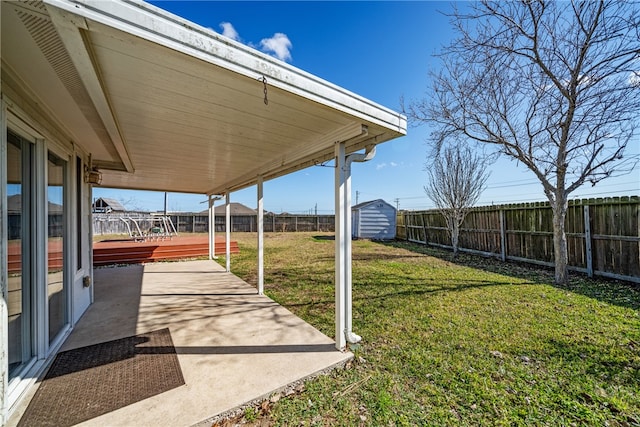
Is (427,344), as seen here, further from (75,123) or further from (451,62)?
(451,62)

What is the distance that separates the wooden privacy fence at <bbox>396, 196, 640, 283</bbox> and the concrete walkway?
5.92m

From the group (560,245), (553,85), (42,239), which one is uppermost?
(553,85)

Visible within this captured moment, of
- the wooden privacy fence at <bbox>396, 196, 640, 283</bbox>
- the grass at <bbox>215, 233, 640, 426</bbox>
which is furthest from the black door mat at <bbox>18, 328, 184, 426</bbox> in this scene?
the wooden privacy fence at <bbox>396, 196, 640, 283</bbox>

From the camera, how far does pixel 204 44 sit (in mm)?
1327

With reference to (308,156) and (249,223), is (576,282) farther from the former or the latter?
(249,223)

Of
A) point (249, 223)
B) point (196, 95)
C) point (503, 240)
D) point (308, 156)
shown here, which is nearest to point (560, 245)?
point (503, 240)

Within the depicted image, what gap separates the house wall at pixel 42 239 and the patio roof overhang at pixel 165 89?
0.13m

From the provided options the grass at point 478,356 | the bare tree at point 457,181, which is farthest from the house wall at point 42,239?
the bare tree at point 457,181

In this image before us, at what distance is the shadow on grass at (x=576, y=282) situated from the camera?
13.4 feet

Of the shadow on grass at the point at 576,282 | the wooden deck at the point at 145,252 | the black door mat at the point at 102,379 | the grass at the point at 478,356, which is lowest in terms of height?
the grass at the point at 478,356

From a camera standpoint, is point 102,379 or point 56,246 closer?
point 102,379

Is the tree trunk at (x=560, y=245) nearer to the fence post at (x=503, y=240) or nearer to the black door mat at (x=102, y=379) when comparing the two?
the fence post at (x=503, y=240)

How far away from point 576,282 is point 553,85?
12.6 feet

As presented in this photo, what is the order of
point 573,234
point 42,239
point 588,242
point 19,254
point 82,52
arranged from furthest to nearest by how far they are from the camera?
point 573,234
point 588,242
point 42,239
point 19,254
point 82,52
